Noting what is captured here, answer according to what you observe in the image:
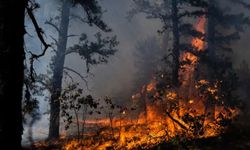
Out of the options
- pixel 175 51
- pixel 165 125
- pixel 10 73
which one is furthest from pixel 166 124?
pixel 10 73

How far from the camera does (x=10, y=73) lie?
3938mm

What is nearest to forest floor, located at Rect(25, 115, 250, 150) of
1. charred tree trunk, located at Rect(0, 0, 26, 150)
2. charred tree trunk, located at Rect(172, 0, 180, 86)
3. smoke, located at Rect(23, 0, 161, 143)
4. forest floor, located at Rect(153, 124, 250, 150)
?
forest floor, located at Rect(153, 124, 250, 150)

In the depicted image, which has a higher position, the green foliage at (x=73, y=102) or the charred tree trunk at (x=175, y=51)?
the charred tree trunk at (x=175, y=51)

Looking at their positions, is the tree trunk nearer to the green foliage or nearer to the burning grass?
the burning grass

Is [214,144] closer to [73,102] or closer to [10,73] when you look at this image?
[10,73]

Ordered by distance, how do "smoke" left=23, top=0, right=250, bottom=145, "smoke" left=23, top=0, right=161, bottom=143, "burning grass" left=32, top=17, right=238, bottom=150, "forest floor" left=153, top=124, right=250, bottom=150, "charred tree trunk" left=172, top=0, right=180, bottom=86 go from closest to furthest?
"forest floor" left=153, top=124, right=250, bottom=150
"burning grass" left=32, top=17, right=238, bottom=150
"charred tree trunk" left=172, top=0, right=180, bottom=86
"smoke" left=23, top=0, right=250, bottom=145
"smoke" left=23, top=0, right=161, bottom=143

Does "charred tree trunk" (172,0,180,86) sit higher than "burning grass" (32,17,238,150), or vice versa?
"charred tree trunk" (172,0,180,86)

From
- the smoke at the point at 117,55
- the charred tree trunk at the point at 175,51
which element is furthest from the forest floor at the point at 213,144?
the smoke at the point at 117,55

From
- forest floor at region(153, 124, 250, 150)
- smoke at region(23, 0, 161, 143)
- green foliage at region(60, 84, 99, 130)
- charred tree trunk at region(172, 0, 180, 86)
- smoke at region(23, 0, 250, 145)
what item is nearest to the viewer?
forest floor at region(153, 124, 250, 150)

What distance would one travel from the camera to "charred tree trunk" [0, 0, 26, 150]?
151 inches

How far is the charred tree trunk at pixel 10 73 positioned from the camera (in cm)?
384

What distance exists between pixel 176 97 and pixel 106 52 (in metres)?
4.57

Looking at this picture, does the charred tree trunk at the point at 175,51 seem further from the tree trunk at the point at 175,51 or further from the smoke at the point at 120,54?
the smoke at the point at 120,54

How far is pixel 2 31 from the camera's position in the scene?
155 inches
